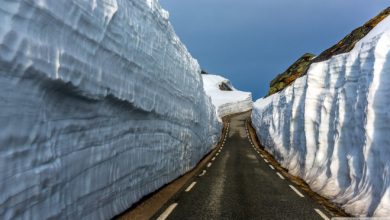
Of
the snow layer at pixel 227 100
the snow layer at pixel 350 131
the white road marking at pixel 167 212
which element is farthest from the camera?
the snow layer at pixel 227 100

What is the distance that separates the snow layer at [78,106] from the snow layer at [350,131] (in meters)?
5.35

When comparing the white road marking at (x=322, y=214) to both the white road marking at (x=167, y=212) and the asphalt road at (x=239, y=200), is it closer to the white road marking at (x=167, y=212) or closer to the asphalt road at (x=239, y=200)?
the asphalt road at (x=239, y=200)

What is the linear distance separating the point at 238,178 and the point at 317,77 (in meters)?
5.65

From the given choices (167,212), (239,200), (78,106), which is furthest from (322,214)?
(78,106)

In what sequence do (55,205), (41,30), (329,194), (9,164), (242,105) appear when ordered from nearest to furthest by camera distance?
(9,164) → (41,30) → (55,205) → (329,194) → (242,105)

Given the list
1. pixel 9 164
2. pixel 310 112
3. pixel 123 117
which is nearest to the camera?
pixel 9 164

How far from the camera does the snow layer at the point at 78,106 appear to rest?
4148 millimetres

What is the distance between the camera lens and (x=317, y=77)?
587 inches

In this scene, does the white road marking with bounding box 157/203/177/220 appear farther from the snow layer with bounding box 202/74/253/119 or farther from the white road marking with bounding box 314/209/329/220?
the snow layer with bounding box 202/74/253/119

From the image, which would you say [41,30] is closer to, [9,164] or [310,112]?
[9,164]

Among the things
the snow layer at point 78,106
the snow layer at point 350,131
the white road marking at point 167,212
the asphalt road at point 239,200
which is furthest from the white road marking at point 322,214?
the snow layer at point 78,106

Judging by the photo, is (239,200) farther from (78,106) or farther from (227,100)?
(227,100)

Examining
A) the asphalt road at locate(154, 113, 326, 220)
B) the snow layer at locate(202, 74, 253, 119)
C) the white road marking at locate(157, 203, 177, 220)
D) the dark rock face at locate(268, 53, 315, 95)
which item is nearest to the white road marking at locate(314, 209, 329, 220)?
the asphalt road at locate(154, 113, 326, 220)

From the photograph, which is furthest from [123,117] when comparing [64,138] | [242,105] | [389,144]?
[242,105]
